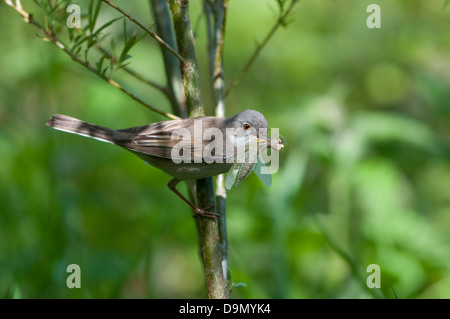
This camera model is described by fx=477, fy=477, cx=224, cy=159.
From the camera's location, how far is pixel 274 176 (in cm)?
404

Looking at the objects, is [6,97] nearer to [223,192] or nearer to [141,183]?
[141,183]

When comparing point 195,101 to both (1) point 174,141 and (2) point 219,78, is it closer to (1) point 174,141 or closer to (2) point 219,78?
(2) point 219,78

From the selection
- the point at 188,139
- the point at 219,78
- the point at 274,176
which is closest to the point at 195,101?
the point at 219,78

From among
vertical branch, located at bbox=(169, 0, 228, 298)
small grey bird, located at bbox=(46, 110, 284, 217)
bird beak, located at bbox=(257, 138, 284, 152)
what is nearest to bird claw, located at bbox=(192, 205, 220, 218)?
vertical branch, located at bbox=(169, 0, 228, 298)

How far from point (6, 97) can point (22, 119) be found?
31 cm

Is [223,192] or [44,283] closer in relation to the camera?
[223,192]

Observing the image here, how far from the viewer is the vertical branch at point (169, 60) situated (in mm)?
2582

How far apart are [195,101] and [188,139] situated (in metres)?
0.49

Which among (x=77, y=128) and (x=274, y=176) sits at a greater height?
(x=274, y=176)

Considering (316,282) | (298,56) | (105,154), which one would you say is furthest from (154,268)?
(298,56)

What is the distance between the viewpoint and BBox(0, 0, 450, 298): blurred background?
3.47 m

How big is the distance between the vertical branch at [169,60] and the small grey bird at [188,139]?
17 cm

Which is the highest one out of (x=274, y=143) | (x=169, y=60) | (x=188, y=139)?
(x=169, y=60)

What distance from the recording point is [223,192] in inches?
93.9
